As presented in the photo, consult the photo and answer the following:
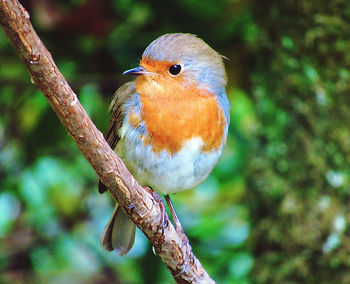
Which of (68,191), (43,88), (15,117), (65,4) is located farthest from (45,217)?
(43,88)

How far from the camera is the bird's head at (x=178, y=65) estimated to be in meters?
2.70

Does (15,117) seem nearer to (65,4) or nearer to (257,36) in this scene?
(65,4)

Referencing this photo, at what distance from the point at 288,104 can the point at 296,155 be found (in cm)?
35

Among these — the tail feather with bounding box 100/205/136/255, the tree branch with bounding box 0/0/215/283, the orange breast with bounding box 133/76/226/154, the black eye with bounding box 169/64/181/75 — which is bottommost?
the tree branch with bounding box 0/0/215/283

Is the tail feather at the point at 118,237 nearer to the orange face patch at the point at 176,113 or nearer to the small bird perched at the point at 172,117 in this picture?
the small bird perched at the point at 172,117

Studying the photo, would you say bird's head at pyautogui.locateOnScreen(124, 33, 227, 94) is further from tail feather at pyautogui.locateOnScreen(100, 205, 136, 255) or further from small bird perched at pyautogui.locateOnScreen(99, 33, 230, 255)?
tail feather at pyautogui.locateOnScreen(100, 205, 136, 255)

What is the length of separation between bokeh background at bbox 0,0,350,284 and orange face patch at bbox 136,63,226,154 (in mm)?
834

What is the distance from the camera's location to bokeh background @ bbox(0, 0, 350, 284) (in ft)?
11.5

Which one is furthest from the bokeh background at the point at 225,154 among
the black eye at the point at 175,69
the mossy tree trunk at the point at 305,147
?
the black eye at the point at 175,69

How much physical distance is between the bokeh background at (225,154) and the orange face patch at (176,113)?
0.83 metres

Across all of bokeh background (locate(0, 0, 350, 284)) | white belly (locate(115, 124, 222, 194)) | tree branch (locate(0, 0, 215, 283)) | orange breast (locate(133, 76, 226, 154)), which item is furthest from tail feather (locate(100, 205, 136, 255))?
orange breast (locate(133, 76, 226, 154))

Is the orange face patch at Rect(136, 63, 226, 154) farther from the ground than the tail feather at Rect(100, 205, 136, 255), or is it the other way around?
the orange face patch at Rect(136, 63, 226, 154)

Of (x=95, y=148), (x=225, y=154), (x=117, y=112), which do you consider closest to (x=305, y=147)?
(x=225, y=154)

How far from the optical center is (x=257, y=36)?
3738 mm
